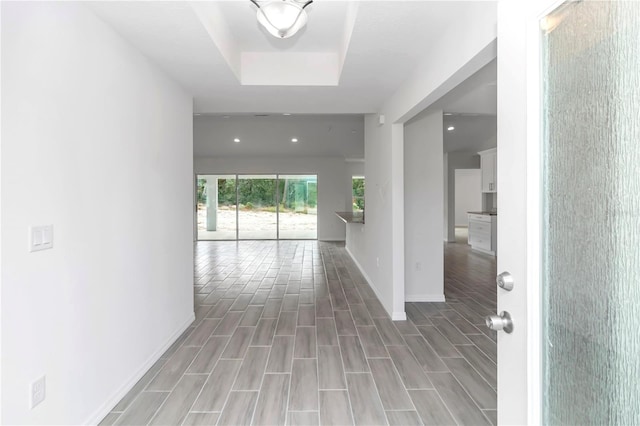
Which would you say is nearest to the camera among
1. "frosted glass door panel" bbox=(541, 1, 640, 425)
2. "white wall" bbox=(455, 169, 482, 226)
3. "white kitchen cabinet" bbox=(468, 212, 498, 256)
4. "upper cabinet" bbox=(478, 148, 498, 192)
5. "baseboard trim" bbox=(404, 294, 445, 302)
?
"frosted glass door panel" bbox=(541, 1, 640, 425)

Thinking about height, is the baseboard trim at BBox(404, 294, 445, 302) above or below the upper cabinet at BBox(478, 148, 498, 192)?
below

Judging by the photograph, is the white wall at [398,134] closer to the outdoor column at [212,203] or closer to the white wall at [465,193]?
the outdoor column at [212,203]

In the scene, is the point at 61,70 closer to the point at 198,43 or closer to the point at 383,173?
the point at 198,43

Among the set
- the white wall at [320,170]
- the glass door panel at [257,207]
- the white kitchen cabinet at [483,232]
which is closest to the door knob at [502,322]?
the white kitchen cabinet at [483,232]

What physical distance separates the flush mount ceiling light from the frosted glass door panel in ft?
3.60

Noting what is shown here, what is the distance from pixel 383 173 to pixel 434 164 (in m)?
0.74

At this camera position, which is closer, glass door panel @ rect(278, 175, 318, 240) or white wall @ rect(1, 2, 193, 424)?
white wall @ rect(1, 2, 193, 424)

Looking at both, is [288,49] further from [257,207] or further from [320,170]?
[257,207]

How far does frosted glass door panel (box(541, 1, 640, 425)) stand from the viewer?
0.75 meters

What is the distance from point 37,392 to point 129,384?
785 millimetres

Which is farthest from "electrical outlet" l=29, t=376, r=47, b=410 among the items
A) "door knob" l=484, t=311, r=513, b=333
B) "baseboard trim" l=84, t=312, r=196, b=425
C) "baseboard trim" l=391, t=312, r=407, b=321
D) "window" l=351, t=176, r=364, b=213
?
"window" l=351, t=176, r=364, b=213

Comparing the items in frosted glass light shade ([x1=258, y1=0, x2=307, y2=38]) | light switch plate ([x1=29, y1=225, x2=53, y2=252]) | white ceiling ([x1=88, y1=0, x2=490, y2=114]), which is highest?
white ceiling ([x1=88, y1=0, x2=490, y2=114])

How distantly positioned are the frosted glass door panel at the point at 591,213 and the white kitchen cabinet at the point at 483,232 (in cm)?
679

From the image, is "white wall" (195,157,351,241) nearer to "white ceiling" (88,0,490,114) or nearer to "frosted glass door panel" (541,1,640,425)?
"white ceiling" (88,0,490,114)
